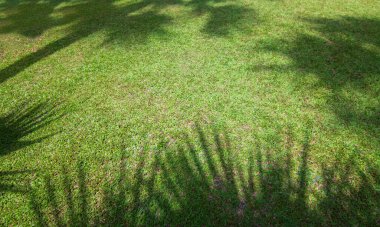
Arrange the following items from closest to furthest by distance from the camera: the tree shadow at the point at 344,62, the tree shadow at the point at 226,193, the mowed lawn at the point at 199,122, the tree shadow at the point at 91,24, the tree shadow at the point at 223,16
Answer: the tree shadow at the point at 226,193 → the mowed lawn at the point at 199,122 → the tree shadow at the point at 344,62 → the tree shadow at the point at 91,24 → the tree shadow at the point at 223,16

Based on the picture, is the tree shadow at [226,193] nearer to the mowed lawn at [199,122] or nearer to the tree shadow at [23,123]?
the mowed lawn at [199,122]

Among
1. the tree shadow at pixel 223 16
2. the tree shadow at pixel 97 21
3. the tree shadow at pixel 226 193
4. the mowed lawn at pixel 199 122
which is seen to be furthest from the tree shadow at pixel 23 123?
the tree shadow at pixel 223 16

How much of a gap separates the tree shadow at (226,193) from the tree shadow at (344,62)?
90 centimetres

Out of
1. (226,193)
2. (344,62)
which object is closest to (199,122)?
(226,193)

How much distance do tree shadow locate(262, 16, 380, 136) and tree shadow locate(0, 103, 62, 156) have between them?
144 inches

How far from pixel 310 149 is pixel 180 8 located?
5457mm

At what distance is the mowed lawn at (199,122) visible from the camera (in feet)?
9.12

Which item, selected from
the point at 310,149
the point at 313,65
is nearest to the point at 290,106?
the point at 310,149

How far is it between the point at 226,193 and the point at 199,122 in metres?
1.17

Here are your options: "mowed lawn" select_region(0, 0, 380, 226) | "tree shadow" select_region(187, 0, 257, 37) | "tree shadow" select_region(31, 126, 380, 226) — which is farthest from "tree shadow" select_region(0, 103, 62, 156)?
"tree shadow" select_region(187, 0, 257, 37)

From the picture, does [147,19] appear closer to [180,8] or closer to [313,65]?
[180,8]

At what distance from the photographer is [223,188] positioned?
9.42 ft

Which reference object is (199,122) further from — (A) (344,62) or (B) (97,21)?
(B) (97,21)

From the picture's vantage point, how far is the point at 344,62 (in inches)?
176
